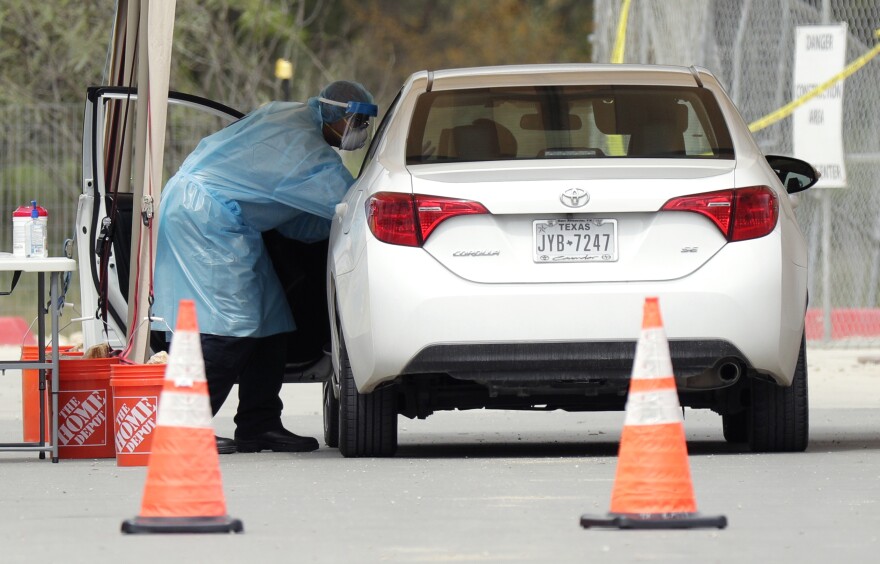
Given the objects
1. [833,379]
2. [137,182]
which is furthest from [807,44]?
[137,182]

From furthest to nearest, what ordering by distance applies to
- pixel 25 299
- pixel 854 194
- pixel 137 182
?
pixel 25 299, pixel 854 194, pixel 137 182

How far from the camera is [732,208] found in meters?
7.73

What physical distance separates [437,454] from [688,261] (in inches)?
72.7

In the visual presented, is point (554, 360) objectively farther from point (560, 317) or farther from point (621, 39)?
point (621, 39)

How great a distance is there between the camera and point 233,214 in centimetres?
909

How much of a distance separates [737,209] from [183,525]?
291 cm

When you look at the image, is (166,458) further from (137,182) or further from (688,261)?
(137,182)

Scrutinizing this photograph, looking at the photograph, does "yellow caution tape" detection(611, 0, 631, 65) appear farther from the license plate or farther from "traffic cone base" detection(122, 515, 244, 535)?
"traffic cone base" detection(122, 515, 244, 535)

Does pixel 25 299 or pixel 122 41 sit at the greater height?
pixel 122 41

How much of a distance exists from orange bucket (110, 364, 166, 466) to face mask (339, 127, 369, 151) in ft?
4.87

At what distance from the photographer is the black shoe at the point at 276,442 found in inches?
371

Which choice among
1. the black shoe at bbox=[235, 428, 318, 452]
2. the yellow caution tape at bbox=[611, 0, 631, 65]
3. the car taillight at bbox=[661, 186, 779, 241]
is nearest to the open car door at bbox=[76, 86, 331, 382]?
the black shoe at bbox=[235, 428, 318, 452]

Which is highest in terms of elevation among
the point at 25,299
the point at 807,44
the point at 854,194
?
the point at 807,44

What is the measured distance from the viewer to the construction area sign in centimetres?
1652
